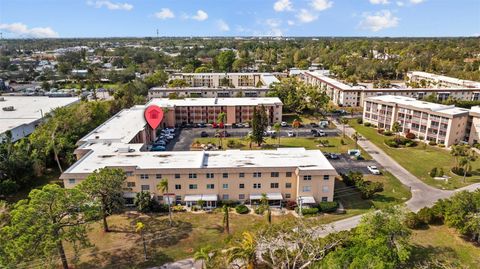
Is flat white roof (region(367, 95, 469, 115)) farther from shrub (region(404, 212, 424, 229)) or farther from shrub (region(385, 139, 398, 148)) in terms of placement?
shrub (region(404, 212, 424, 229))


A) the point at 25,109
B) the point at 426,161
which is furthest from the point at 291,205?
the point at 25,109

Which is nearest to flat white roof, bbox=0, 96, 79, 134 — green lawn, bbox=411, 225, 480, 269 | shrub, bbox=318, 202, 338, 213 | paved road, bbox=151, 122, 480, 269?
paved road, bbox=151, 122, 480, 269

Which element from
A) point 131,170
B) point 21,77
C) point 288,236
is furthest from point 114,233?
point 21,77

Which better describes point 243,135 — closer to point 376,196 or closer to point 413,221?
point 376,196

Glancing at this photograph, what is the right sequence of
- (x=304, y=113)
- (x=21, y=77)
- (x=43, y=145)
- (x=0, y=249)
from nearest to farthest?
(x=0, y=249), (x=43, y=145), (x=304, y=113), (x=21, y=77)

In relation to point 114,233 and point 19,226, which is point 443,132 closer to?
point 114,233

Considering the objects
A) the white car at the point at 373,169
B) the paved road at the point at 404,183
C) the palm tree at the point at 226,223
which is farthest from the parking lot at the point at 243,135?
the palm tree at the point at 226,223
